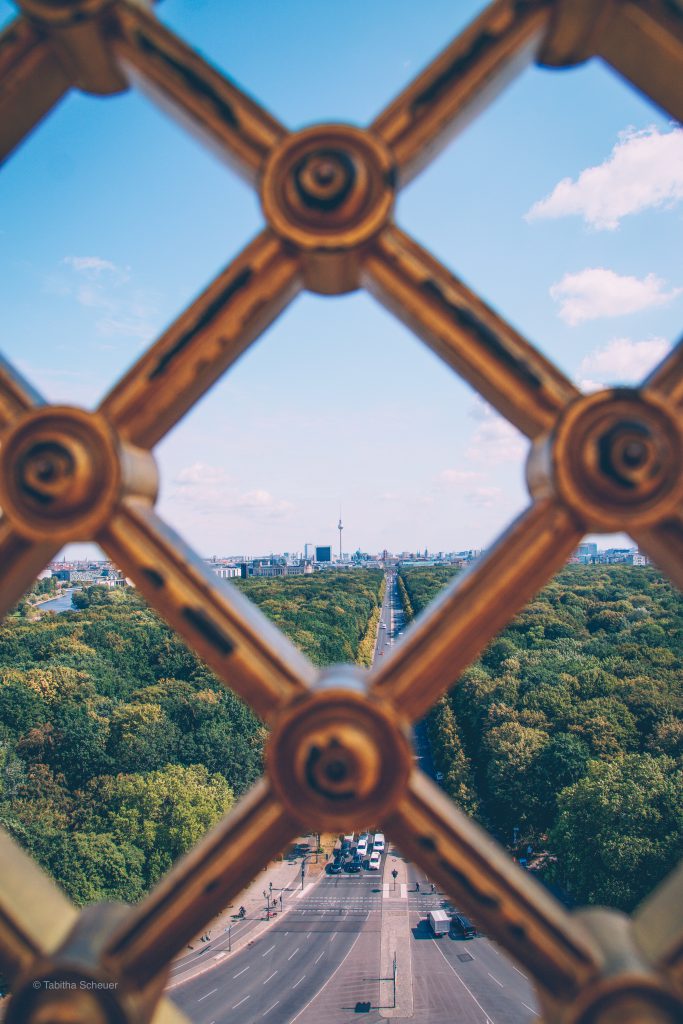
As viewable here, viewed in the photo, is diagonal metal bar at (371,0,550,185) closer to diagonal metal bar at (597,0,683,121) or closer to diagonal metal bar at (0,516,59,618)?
diagonal metal bar at (597,0,683,121)

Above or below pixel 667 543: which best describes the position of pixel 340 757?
below

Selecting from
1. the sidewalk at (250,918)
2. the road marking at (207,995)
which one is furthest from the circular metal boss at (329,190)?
the road marking at (207,995)

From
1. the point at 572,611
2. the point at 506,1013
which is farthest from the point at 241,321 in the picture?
the point at 572,611

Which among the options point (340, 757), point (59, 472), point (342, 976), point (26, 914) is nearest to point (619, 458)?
point (340, 757)

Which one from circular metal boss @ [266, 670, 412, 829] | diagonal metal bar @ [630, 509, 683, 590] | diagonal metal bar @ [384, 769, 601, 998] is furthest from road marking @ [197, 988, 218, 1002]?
diagonal metal bar @ [630, 509, 683, 590]

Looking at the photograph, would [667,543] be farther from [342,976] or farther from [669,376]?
[342,976]

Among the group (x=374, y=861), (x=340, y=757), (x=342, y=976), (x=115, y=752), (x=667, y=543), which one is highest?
(x=115, y=752)

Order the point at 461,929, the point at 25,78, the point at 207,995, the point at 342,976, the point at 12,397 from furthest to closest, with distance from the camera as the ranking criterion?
1. the point at 461,929
2. the point at 342,976
3. the point at 207,995
4. the point at 25,78
5. the point at 12,397

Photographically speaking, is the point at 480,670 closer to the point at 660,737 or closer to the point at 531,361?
the point at 660,737
